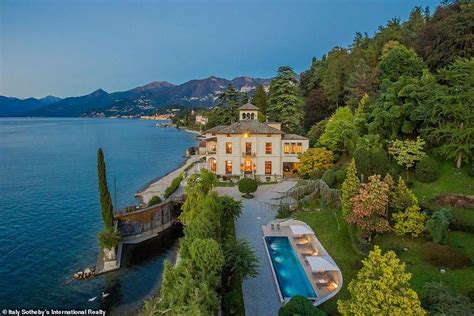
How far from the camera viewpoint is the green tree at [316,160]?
32812 mm

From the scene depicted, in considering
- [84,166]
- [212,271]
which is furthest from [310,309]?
[84,166]

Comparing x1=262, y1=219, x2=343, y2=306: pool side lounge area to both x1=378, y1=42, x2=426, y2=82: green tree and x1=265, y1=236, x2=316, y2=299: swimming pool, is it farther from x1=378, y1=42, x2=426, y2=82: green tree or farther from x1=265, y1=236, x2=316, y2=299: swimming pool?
x1=378, y1=42, x2=426, y2=82: green tree

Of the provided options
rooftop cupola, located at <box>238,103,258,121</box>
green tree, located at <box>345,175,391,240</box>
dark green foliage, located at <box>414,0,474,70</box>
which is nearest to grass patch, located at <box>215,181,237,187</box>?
rooftop cupola, located at <box>238,103,258,121</box>

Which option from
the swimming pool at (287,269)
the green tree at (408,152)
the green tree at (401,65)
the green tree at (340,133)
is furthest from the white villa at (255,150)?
the swimming pool at (287,269)

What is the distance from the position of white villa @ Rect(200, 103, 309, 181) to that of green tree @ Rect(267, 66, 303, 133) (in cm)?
920

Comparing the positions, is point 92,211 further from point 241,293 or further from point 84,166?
point 84,166

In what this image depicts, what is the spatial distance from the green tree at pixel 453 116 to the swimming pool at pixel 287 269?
12723 mm

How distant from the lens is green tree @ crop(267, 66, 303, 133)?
4631 cm

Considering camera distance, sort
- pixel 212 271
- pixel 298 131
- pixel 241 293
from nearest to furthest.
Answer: pixel 212 271 → pixel 241 293 → pixel 298 131

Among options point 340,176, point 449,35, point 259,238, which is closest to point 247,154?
point 340,176

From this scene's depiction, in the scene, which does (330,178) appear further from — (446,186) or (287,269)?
(287,269)

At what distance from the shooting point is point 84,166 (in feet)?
190

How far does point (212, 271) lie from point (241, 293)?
11.5 feet

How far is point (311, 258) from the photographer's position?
1675cm
